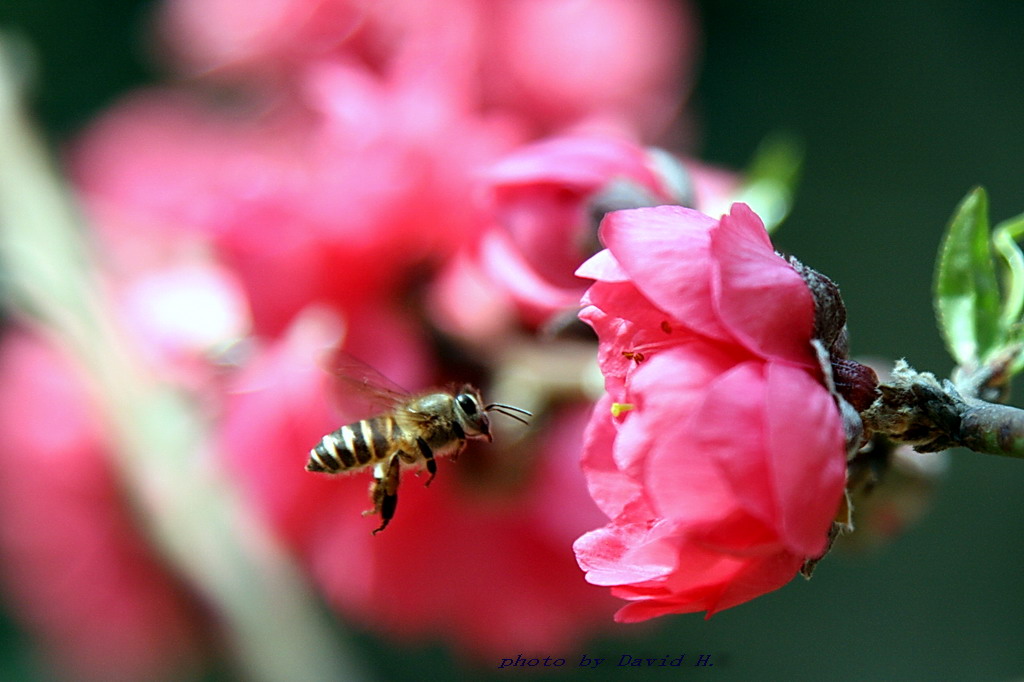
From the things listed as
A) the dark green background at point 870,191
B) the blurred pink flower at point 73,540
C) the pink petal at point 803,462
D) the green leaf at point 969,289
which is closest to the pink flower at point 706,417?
the pink petal at point 803,462

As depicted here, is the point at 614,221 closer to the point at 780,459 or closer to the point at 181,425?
the point at 780,459

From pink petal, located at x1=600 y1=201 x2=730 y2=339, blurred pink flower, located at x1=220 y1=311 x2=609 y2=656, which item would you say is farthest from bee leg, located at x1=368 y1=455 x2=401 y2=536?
pink petal, located at x1=600 y1=201 x2=730 y2=339

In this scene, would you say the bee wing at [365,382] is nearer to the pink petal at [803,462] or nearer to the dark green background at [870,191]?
the pink petal at [803,462]

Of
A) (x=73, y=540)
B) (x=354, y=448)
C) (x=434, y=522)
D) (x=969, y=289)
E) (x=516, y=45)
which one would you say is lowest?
(x=73, y=540)

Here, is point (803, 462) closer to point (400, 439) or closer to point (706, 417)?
point (706, 417)

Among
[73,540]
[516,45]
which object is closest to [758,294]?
[516,45]

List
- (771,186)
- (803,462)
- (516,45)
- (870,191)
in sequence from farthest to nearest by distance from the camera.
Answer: (870,191) → (516,45) → (771,186) → (803,462)
